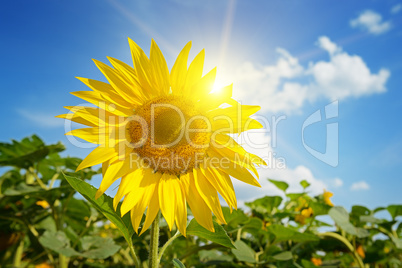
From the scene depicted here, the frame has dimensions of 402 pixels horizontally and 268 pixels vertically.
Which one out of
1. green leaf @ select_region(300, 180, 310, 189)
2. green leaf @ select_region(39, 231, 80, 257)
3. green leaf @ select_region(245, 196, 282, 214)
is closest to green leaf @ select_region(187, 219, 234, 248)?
green leaf @ select_region(39, 231, 80, 257)

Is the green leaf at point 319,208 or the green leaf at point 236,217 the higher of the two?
the green leaf at point 236,217

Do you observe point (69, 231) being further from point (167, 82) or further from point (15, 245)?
point (167, 82)

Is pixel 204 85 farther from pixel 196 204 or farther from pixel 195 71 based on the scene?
pixel 196 204

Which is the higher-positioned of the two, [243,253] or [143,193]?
[143,193]

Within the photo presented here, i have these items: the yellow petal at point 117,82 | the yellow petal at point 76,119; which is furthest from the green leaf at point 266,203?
the yellow petal at point 76,119

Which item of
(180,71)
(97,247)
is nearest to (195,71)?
(180,71)

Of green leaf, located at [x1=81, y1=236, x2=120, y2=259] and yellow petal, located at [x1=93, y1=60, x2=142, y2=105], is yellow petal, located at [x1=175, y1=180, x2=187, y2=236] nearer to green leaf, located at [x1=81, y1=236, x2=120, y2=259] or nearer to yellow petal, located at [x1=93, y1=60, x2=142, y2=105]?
yellow petal, located at [x1=93, y1=60, x2=142, y2=105]

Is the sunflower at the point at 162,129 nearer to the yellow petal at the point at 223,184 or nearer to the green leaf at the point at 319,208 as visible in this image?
the yellow petal at the point at 223,184
